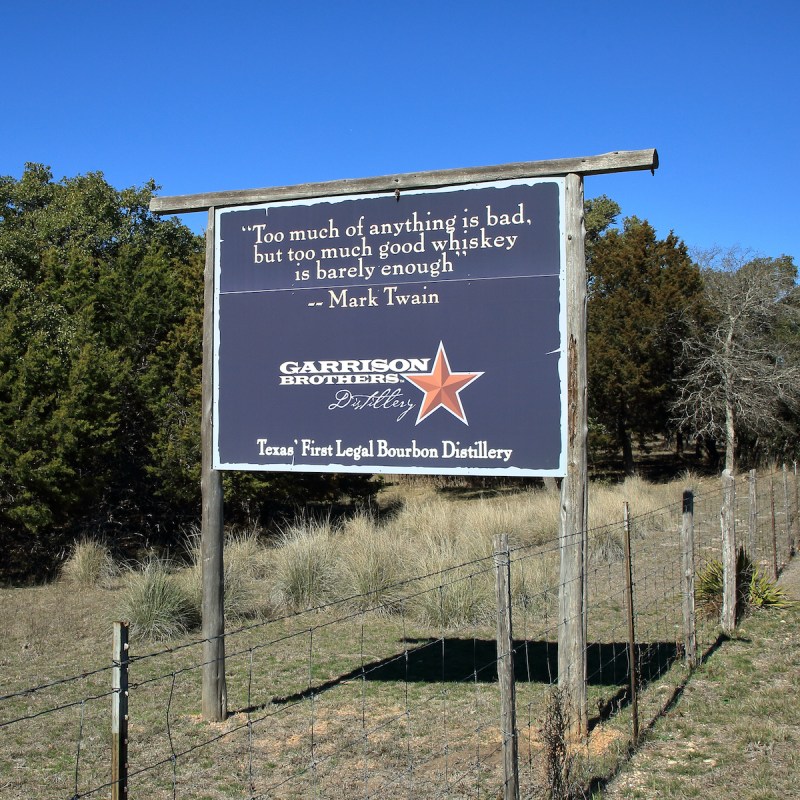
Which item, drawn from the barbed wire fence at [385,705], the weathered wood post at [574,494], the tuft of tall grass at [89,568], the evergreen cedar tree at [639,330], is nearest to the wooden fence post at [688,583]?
the barbed wire fence at [385,705]

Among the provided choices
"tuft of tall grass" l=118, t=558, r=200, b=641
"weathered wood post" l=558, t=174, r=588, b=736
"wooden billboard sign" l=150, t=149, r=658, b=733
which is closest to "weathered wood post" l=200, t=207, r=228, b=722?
"wooden billboard sign" l=150, t=149, r=658, b=733

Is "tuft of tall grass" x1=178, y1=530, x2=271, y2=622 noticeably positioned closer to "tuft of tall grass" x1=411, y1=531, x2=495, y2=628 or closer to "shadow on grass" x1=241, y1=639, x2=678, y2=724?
"tuft of tall grass" x1=411, y1=531, x2=495, y2=628

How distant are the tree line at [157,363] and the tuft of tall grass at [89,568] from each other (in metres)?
0.82

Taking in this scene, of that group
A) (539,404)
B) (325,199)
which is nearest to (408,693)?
(539,404)

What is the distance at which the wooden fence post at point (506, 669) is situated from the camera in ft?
13.0

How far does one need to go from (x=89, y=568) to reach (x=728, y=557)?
339 inches

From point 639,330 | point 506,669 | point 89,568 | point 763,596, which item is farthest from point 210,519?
point 639,330

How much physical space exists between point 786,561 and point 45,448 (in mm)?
10433

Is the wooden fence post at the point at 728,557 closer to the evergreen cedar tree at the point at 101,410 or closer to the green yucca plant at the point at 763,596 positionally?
the green yucca plant at the point at 763,596

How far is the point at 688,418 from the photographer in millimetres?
27891

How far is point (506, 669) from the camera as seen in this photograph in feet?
13.2

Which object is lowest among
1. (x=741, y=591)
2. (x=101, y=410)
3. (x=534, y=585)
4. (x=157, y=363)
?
(x=534, y=585)

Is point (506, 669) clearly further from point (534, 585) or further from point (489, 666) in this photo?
point (534, 585)

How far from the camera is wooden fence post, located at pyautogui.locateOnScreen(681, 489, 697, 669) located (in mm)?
6871
